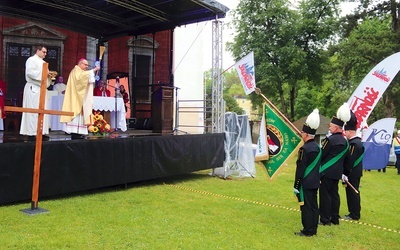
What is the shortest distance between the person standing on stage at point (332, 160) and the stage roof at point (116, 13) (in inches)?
210

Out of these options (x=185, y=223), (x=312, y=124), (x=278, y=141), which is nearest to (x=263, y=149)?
(x=278, y=141)

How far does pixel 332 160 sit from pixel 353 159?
0.74 meters

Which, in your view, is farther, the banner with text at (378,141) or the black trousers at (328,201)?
the banner with text at (378,141)

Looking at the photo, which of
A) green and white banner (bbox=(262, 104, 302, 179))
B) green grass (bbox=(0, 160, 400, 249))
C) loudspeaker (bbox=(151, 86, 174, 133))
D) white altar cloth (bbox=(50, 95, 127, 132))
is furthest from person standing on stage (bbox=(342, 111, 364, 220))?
white altar cloth (bbox=(50, 95, 127, 132))

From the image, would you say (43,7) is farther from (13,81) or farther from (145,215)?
(145,215)

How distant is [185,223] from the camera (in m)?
5.58

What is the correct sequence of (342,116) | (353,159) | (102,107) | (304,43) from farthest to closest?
(304,43) < (102,107) < (353,159) < (342,116)

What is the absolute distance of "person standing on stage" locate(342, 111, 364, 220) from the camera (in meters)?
6.12

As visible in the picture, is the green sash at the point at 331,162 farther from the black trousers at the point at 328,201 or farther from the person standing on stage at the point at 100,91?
the person standing on stage at the point at 100,91

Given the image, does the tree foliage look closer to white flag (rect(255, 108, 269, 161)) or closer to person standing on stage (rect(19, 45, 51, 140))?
white flag (rect(255, 108, 269, 161))

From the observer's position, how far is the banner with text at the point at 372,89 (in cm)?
764

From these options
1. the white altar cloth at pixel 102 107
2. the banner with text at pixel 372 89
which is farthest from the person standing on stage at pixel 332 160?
the white altar cloth at pixel 102 107

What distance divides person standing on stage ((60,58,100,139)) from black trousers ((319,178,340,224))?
4.38 m

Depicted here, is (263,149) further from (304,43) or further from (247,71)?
(304,43)
